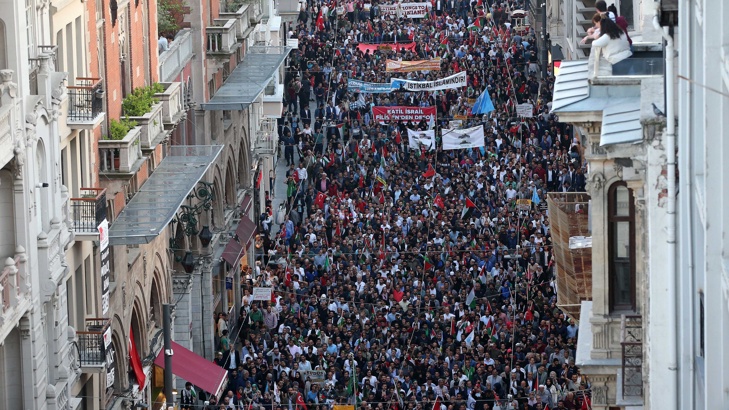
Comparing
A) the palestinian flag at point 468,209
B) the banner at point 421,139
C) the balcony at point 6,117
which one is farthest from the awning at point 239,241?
the balcony at point 6,117

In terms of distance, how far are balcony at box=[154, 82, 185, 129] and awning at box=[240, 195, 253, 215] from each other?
13.4 meters

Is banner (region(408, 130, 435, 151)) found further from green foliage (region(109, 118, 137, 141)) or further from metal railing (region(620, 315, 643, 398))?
metal railing (region(620, 315, 643, 398))

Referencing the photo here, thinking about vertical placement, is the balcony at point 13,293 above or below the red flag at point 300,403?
above

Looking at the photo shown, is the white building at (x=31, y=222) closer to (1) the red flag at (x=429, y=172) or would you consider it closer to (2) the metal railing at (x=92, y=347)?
(2) the metal railing at (x=92, y=347)

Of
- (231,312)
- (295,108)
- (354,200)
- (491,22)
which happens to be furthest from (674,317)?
(491,22)

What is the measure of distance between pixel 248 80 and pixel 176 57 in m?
8.32

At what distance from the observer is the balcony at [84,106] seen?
38.6 m

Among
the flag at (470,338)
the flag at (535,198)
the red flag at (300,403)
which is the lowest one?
the red flag at (300,403)

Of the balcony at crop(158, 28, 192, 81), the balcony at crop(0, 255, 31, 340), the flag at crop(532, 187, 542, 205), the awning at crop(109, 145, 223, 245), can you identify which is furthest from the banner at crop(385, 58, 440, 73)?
the balcony at crop(0, 255, 31, 340)

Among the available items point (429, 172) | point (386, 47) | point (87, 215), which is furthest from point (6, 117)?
point (386, 47)

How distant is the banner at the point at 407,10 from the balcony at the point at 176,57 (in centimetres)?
3962

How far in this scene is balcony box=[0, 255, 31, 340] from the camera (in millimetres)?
32625

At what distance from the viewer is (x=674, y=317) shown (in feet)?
66.3

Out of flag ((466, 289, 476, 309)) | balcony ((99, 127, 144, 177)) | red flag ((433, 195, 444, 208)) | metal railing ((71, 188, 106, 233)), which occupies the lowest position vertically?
flag ((466, 289, 476, 309))
